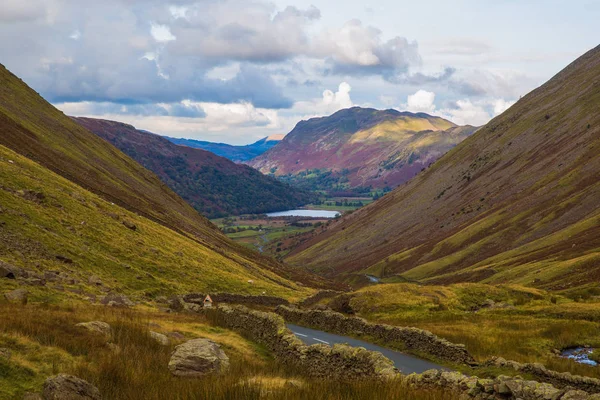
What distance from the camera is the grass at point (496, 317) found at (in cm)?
3272

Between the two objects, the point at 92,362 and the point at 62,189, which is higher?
the point at 62,189

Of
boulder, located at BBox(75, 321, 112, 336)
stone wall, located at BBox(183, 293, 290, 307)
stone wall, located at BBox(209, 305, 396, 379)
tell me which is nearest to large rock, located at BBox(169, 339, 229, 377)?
boulder, located at BBox(75, 321, 112, 336)

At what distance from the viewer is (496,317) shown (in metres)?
45.9

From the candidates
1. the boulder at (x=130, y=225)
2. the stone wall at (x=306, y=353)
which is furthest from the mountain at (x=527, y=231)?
the boulder at (x=130, y=225)

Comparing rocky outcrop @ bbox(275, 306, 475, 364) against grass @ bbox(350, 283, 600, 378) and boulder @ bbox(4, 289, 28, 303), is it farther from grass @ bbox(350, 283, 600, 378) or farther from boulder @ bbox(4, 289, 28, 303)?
boulder @ bbox(4, 289, 28, 303)

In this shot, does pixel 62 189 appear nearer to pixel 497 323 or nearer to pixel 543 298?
pixel 497 323

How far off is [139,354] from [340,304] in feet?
132

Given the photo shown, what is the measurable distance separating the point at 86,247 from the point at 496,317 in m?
39.6

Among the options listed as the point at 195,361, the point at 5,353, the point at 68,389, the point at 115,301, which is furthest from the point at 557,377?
the point at 115,301

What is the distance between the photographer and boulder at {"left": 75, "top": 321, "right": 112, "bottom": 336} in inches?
867

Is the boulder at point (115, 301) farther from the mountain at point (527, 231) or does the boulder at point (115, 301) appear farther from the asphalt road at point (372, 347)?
the mountain at point (527, 231)

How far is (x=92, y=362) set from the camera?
59.4ft

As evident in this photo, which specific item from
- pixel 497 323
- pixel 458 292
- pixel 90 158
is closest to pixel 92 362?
pixel 497 323

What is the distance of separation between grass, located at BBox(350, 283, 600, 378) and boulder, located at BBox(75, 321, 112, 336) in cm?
2073
